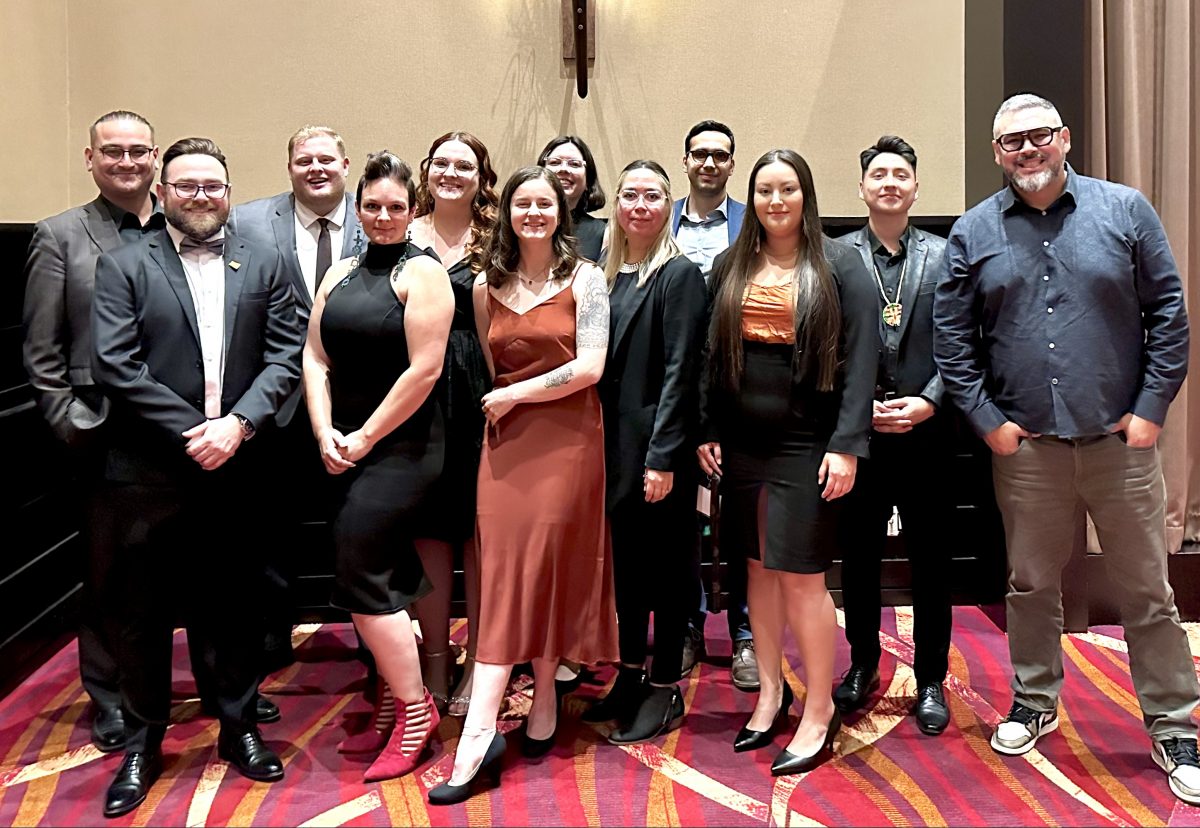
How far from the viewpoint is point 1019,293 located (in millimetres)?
3006

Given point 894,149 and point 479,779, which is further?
point 894,149

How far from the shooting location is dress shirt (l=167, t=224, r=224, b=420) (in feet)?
9.60

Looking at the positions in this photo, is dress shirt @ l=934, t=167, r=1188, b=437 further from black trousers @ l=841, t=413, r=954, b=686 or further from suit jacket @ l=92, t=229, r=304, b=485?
suit jacket @ l=92, t=229, r=304, b=485

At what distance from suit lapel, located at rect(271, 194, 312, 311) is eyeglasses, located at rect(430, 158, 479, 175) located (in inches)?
21.9

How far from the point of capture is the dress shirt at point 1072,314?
2.93 m

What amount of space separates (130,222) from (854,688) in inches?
102

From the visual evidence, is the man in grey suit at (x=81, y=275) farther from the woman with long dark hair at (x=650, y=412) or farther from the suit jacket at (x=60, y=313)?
the woman with long dark hair at (x=650, y=412)

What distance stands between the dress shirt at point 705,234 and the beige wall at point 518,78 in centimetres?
122

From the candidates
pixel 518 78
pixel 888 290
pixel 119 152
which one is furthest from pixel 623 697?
pixel 518 78

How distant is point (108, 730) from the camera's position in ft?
10.8

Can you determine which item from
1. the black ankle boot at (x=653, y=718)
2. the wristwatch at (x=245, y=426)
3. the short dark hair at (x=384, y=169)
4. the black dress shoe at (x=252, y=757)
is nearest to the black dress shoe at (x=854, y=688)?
the black ankle boot at (x=653, y=718)

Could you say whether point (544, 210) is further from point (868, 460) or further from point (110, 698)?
point (110, 698)

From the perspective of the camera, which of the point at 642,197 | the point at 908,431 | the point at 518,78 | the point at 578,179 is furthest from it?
the point at 518,78

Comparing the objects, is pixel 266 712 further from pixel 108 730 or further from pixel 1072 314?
pixel 1072 314
